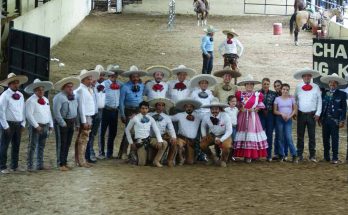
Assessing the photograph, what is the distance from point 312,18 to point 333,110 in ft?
87.7

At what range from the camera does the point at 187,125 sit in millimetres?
15297

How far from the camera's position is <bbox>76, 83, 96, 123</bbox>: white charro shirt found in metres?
14.6

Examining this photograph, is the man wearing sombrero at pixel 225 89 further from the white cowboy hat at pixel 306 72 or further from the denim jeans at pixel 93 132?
the denim jeans at pixel 93 132

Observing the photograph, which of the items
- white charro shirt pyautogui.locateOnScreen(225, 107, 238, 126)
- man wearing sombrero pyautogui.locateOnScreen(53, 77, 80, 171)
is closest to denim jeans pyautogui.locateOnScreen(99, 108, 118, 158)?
man wearing sombrero pyautogui.locateOnScreen(53, 77, 80, 171)

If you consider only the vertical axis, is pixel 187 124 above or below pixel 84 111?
below

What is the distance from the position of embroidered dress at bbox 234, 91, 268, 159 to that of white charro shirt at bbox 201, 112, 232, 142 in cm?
37

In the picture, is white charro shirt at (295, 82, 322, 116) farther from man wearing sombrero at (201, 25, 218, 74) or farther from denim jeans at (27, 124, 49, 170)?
man wearing sombrero at (201, 25, 218, 74)

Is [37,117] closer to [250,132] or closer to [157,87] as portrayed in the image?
[157,87]

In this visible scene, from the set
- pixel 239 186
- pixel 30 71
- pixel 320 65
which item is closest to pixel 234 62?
pixel 30 71

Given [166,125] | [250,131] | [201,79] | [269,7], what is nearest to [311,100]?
[250,131]

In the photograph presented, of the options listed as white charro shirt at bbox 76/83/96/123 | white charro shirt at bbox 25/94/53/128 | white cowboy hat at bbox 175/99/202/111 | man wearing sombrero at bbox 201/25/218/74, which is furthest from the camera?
man wearing sombrero at bbox 201/25/218/74

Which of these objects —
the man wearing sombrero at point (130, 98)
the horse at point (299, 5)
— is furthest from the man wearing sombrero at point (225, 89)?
the horse at point (299, 5)

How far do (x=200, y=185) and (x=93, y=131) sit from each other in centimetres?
268

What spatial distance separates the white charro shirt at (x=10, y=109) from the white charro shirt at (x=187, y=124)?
2.59m
